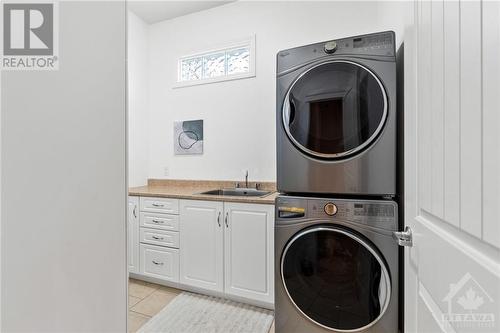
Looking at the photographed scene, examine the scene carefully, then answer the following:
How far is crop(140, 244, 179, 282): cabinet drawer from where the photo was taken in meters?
2.30

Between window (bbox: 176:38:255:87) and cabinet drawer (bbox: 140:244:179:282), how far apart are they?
195cm

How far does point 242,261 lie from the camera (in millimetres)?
2041

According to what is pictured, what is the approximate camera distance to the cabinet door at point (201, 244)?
2.12 meters

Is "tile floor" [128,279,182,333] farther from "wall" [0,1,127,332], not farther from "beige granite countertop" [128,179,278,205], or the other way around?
"wall" [0,1,127,332]

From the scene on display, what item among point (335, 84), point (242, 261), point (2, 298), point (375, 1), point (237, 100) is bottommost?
point (242, 261)

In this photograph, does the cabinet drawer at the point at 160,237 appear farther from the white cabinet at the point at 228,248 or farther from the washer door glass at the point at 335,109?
the washer door glass at the point at 335,109

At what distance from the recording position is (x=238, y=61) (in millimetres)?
2809

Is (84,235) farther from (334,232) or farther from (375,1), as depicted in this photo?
(375,1)

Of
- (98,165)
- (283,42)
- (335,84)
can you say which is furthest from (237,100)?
(98,165)

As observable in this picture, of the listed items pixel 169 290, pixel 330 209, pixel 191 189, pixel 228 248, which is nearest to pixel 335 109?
pixel 330 209

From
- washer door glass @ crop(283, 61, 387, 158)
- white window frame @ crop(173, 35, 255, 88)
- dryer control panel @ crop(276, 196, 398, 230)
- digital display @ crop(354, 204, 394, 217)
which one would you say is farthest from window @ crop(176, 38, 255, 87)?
digital display @ crop(354, 204, 394, 217)

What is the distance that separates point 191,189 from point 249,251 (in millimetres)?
1162

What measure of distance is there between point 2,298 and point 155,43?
3.44 m

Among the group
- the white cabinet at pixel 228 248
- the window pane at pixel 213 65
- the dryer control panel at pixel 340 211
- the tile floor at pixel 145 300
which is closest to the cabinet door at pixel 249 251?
the white cabinet at pixel 228 248
